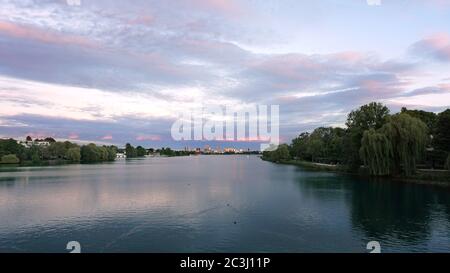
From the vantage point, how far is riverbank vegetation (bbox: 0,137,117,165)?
10331 cm

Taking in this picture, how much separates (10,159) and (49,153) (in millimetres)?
22383

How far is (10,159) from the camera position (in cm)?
10050

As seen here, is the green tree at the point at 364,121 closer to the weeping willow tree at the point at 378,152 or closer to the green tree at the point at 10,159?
the weeping willow tree at the point at 378,152

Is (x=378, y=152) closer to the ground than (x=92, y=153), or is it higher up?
higher up

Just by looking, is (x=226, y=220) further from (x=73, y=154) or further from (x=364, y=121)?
(x=73, y=154)

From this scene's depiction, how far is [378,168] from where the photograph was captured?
44.3 meters

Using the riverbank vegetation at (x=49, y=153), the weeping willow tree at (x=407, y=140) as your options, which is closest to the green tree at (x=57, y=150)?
the riverbank vegetation at (x=49, y=153)

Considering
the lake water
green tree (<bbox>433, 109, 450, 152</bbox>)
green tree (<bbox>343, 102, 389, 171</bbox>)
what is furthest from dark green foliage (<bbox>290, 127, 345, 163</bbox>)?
the lake water

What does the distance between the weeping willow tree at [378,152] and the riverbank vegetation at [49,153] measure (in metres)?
92.8

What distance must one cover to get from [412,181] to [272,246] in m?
30.4

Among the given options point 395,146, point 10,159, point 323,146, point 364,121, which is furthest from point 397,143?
point 10,159

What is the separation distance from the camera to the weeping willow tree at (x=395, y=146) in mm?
42219
